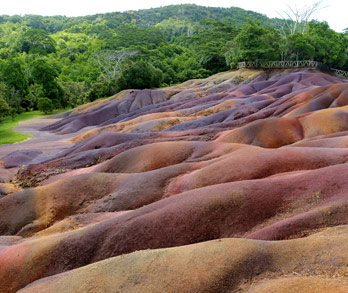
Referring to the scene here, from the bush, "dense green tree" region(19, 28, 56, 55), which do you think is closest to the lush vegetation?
the bush

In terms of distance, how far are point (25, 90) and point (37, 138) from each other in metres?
31.0

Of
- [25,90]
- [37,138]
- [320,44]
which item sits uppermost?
[320,44]

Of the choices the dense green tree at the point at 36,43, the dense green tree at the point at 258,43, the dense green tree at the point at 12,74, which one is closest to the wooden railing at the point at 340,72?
the dense green tree at the point at 258,43

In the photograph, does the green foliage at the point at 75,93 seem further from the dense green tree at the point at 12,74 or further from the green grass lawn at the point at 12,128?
the dense green tree at the point at 12,74

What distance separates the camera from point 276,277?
7.27 metres

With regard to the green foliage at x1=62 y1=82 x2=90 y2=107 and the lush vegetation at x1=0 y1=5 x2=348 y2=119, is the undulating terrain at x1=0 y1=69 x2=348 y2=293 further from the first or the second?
the green foliage at x1=62 y1=82 x2=90 y2=107

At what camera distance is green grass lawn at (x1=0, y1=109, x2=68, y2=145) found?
48688 mm

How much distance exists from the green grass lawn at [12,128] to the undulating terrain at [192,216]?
17005 millimetres

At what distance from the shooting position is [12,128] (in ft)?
190

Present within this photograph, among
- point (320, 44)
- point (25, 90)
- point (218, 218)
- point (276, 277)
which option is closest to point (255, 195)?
point (218, 218)

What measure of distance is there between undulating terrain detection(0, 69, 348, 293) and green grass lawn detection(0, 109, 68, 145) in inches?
670

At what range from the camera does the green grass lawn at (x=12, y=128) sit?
48.7 meters

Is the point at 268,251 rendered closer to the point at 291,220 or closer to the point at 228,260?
the point at 228,260

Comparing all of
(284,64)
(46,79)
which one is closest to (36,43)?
(46,79)
